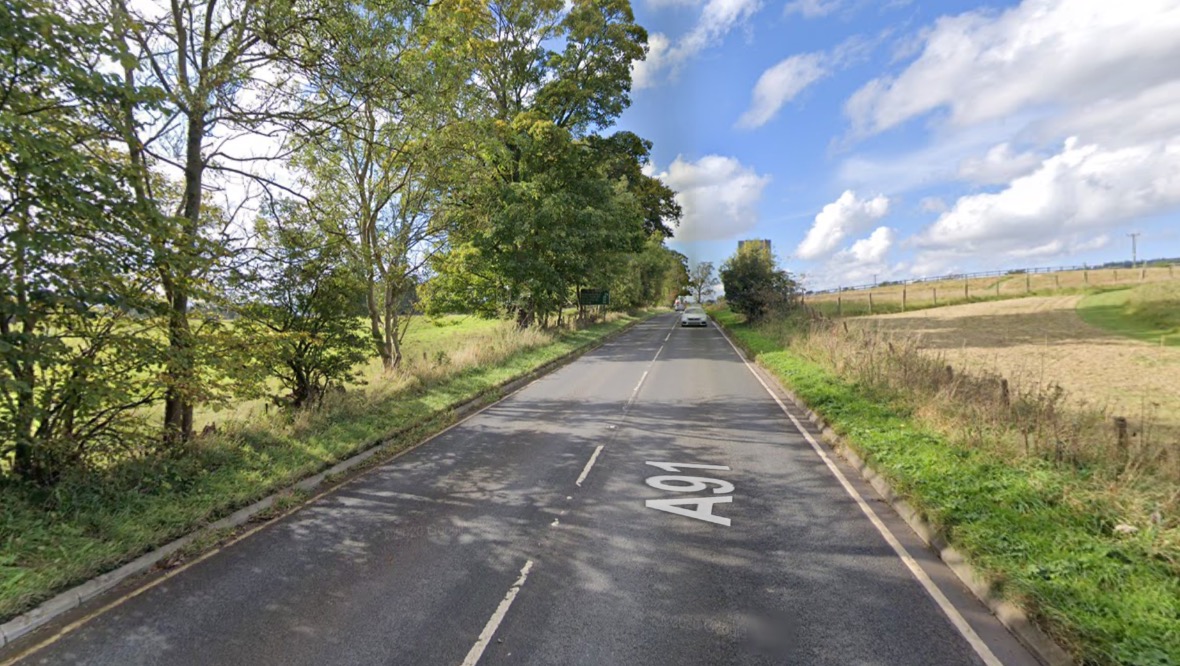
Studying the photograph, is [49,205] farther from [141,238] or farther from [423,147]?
[423,147]

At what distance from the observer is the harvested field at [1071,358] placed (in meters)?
10.3

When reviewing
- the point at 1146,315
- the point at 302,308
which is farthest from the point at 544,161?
the point at 1146,315

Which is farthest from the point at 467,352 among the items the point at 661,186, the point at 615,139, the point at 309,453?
the point at 661,186

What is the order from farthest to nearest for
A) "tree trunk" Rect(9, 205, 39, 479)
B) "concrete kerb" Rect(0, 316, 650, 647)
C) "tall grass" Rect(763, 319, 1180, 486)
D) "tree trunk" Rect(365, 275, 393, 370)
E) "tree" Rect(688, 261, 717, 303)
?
"tree" Rect(688, 261, 717, 303) < "tree trunk" Rect(365, 275, 393, 370) < "tall grass" Rect(763, 319, 1180, 486) < "tree trunk" Rect(9, 205, 39, 479) < "concrete kerb" Rect(0, 316, 650, 647)

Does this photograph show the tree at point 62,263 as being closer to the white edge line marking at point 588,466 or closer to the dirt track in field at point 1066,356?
the white edge line marking at point 588,466

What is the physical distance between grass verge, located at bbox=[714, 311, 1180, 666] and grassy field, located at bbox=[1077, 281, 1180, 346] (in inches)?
782

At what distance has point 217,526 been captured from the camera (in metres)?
5.39

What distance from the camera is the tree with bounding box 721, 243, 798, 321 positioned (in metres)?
31.1

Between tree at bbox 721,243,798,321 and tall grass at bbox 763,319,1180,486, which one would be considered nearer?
tall grass at bbox 763,319,1180,486

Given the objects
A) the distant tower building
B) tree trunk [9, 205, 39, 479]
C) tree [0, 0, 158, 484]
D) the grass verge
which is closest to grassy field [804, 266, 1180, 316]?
the distant tower building

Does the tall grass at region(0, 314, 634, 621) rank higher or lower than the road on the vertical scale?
higher

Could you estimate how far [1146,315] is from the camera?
26.4 metres

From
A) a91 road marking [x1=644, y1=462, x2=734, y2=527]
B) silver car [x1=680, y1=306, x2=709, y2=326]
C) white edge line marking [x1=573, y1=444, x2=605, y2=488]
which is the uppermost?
silver car [x1=680, y1=306, x2=709, y2=326]

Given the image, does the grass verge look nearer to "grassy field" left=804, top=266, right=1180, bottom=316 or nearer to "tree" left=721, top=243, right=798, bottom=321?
"tree" left=721, top=243, right=798, bottom=321
